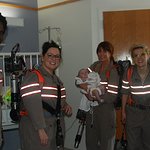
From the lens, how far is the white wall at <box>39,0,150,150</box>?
4.08 meters

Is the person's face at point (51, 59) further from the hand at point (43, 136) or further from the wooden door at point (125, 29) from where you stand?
the wooden door at point (125, 29)

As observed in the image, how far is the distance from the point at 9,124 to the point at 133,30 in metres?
2.08

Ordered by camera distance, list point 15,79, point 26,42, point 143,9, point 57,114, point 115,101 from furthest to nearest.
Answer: point 26,42 < point 143,9 < point 115,101 < point 15,79 < point 57,114

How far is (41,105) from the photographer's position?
7.48ft

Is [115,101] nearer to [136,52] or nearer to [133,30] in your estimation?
[136,52]

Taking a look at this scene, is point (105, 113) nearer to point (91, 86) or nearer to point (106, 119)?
point (106, 119)

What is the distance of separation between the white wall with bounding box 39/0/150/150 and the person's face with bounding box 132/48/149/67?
1151mm

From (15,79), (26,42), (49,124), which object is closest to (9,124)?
(15,79)

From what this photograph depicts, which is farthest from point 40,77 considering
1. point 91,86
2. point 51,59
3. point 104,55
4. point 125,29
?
point 125,29

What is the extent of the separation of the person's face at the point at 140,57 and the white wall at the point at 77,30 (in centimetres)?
115

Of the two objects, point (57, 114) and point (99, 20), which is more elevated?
point (99, 20)

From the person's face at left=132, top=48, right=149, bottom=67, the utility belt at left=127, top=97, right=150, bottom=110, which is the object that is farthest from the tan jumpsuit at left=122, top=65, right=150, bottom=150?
the person's face at left=132, top=48, right=149, bottom=67

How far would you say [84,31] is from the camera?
4215 millimetres

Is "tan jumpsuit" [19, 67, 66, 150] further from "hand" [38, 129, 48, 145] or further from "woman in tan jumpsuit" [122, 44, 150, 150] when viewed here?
"woman in tan jumpsuit" [122, 44, 150, 150]
